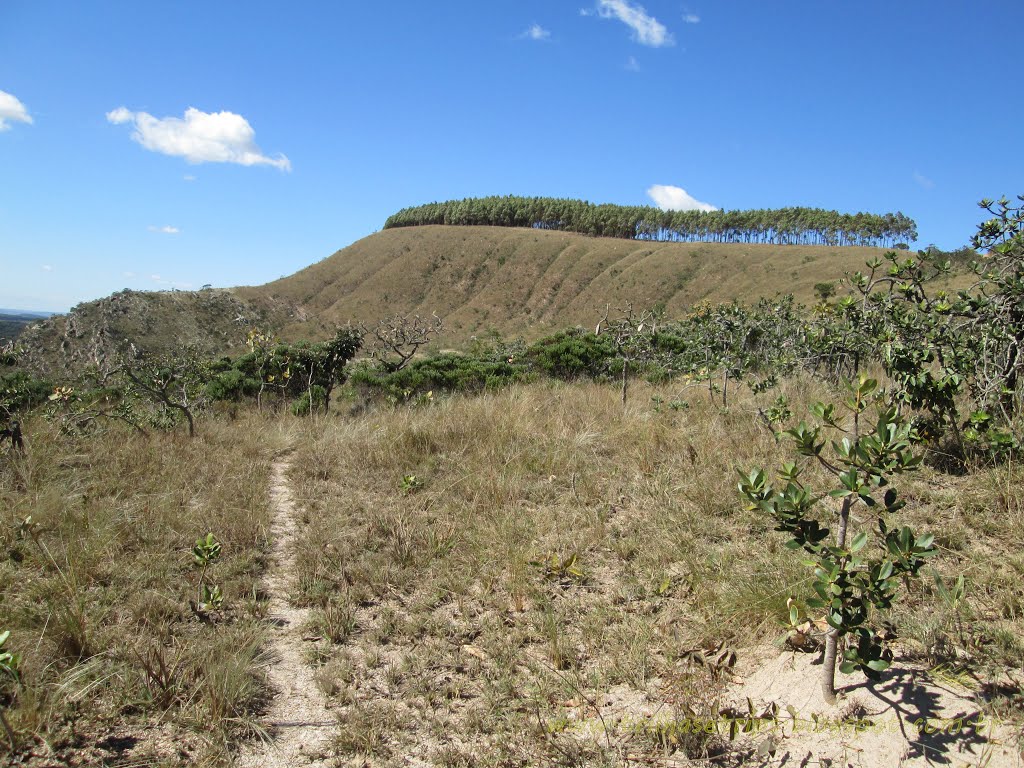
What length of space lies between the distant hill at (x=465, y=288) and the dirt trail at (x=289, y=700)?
40.4m

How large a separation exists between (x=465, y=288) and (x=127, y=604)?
228ft

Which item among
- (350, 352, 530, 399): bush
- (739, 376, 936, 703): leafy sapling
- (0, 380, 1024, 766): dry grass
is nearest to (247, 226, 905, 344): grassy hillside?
(350, 352, 530, 399): bush

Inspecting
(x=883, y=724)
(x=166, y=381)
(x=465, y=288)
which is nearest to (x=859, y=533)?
(x=883, y=724)

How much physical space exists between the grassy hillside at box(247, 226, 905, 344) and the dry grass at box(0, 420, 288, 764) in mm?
49279

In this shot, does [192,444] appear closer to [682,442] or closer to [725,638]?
[682,442]

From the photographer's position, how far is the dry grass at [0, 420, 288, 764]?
2061mm

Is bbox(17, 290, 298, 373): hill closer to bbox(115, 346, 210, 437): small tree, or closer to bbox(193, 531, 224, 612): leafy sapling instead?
bbox(115, 346, 210, 437): small tree

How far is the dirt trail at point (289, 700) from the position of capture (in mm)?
2018

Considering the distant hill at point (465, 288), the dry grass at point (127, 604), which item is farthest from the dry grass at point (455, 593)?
the distant hill at point (465, 288)

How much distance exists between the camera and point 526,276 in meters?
70.5

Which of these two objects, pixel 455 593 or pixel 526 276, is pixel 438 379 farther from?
pixel 526 276

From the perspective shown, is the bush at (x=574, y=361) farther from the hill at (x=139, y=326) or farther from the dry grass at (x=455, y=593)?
the hill at (x=139, y=326)

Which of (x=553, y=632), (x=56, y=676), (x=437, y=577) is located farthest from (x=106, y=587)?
(x=553, y=632)

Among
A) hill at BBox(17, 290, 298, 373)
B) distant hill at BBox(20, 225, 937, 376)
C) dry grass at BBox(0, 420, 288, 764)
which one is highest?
distant hill at BBox(20, 225, 937, 376)
